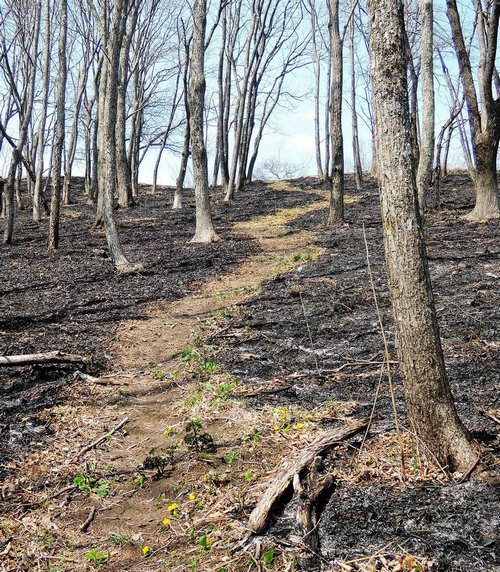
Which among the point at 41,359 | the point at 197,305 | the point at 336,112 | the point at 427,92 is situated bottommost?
the point at 41,359

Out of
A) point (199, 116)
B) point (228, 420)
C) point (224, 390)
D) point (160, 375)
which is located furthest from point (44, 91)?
point (228, 420)

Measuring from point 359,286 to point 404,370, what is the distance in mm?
4343

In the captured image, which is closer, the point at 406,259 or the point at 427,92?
the point at 406,259

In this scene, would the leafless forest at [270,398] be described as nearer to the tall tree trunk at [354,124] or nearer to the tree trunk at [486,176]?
the tree trunk at [486,176]

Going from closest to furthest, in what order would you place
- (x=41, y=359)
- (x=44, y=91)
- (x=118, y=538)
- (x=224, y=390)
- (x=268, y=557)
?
(x=268, y=557) → (x=118, y=538) → (x=224, y=390) → (x=41, y=359) → (x=44, y=91)

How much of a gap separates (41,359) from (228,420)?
2.17 metres

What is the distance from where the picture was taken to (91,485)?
3.59 metres

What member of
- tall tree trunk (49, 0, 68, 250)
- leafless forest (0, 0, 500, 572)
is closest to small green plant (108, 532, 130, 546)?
leafless forest (0, 0, 500, 572)

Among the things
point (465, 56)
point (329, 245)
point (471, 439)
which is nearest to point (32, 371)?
point (471, 439)

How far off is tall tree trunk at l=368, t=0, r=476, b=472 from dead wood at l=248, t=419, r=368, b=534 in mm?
531

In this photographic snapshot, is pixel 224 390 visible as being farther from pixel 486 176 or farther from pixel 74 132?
pixel 74 132

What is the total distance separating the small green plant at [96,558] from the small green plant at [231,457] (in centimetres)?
103

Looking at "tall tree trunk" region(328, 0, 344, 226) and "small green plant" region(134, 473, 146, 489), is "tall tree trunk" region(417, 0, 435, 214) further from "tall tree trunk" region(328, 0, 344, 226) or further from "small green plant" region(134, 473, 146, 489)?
"small green plant" region(134, 473, 146, 489)

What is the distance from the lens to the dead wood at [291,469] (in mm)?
2838
